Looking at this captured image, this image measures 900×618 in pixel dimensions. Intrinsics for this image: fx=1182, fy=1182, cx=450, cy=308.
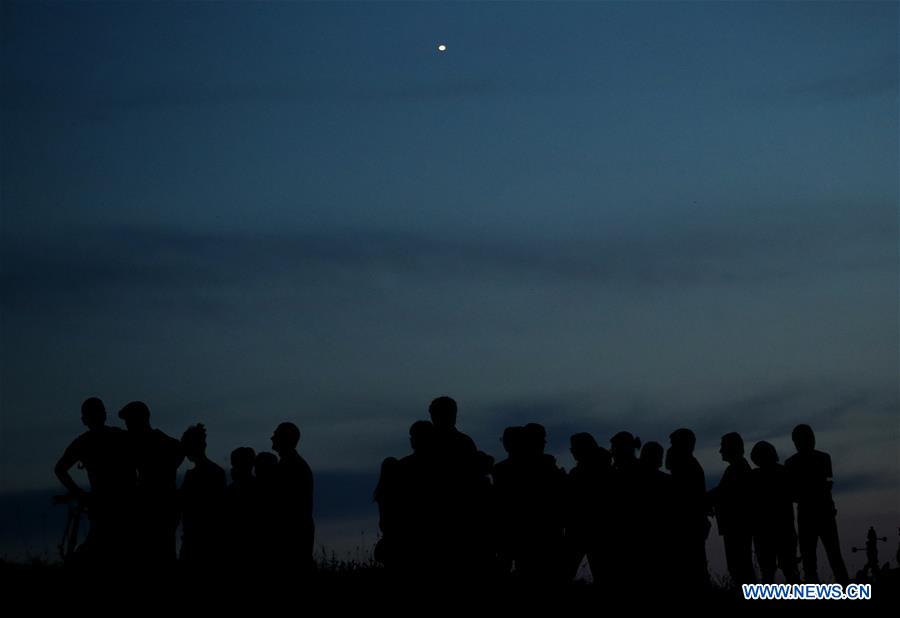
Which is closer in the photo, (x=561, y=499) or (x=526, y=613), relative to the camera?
(x=526, y=613)

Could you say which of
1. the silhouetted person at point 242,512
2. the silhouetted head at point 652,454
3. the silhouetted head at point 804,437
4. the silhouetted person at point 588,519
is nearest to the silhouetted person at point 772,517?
the silhouetted head at point 804,437

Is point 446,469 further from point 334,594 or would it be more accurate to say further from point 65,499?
point 65,499

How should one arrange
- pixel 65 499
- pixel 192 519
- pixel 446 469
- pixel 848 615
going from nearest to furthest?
pixel 446 469 < pixel 848 615 < pixel 65 499 < pixel 192 519

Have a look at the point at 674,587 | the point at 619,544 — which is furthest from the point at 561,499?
the point at 674,587

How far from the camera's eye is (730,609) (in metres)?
11.1

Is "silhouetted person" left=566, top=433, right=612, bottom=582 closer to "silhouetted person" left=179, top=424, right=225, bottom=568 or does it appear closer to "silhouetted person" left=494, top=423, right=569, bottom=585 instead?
"silhouetted person" left=494, top=423, right=569, bottom=585

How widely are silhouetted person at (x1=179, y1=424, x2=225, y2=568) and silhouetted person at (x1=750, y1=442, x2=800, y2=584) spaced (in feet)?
19.6

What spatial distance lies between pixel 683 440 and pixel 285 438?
421 cm

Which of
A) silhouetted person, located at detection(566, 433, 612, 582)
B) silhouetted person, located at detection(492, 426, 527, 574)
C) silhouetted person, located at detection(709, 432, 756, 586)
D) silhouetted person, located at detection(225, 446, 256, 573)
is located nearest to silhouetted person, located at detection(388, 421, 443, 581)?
silhouetted person, located at detection(492, 426, 527, 574)

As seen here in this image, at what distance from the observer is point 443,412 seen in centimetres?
972

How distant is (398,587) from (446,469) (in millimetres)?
1064

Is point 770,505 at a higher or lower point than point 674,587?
higher

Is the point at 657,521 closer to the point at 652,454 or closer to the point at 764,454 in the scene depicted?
the point at 652,454

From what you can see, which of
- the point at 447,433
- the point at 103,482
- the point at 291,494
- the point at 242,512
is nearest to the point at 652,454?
the point at 447,433
